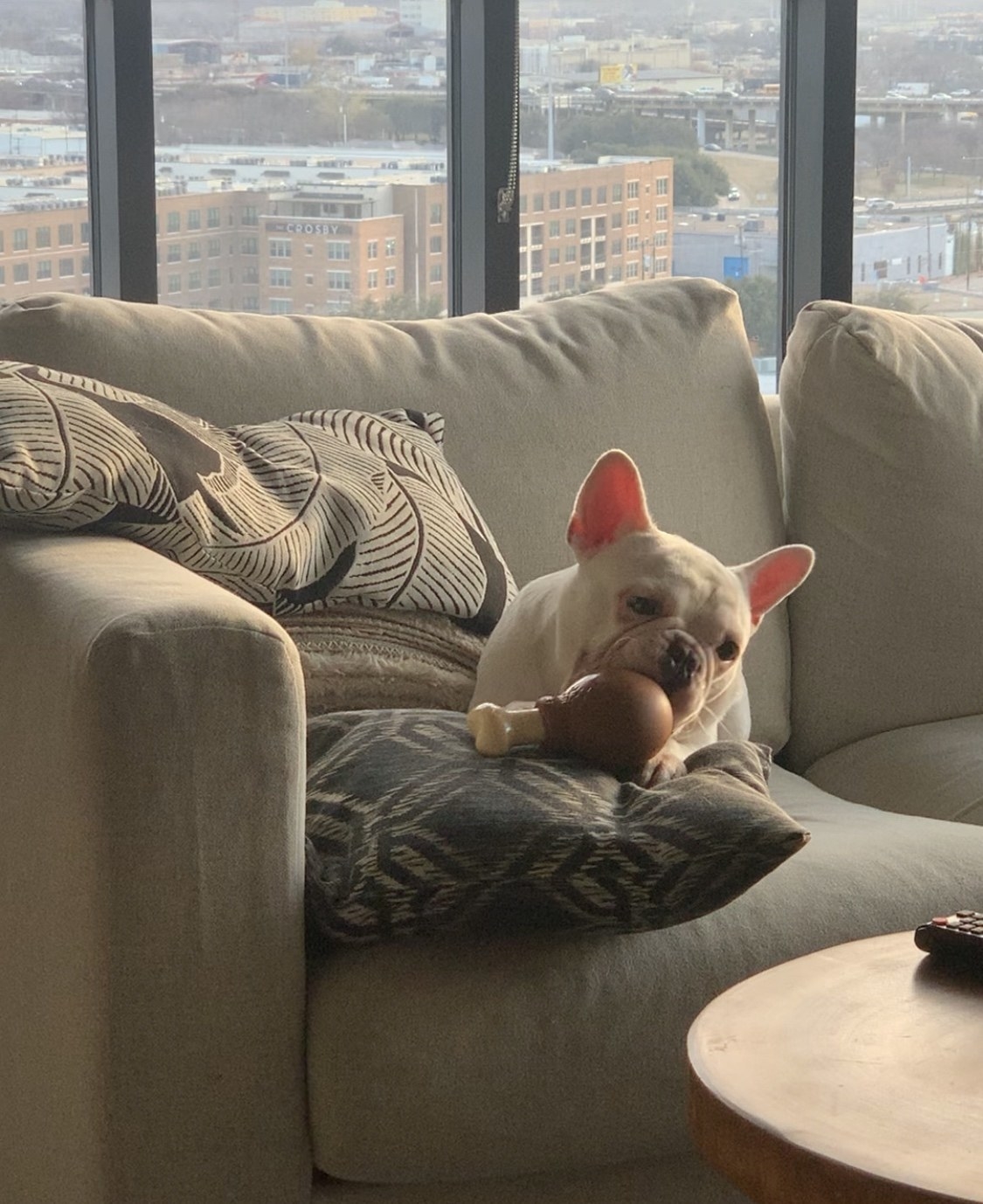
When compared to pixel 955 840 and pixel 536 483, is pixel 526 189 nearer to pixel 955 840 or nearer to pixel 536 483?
pixel 536 483

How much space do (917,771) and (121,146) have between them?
64.7 inches

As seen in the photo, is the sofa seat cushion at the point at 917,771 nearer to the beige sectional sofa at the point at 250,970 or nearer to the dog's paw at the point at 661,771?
the beige sectional sofa at the point at 250,970

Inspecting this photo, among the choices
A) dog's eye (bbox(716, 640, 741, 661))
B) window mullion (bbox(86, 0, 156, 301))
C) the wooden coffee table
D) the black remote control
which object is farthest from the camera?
window mullion (bbox(86, 0, 156, 301))

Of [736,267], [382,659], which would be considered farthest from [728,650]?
[736,267]

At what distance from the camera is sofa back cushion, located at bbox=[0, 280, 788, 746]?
Result: 6.42ft

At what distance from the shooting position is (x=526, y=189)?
3.21 meters

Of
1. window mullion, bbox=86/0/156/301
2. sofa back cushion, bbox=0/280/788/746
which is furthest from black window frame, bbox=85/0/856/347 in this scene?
sofa back cushion, bbox=0/280/788/746

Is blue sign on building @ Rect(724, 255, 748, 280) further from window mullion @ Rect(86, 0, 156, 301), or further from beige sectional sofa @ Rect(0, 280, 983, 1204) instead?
beige sectional sofa @ Rect(0, 280, 983, 1204)

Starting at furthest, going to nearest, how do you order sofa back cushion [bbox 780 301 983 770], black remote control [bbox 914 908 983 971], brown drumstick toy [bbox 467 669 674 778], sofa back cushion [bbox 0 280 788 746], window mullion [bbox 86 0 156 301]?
window mullion [bbox 86 0 156 301] → sofa back cushion [bbox 780 301 983 770] → sofa back cushion [bbox 0 280 788 746] → brown drumstick toy [bbox 467 669 674 778] → black remote control [bbox 914 908 983 971]

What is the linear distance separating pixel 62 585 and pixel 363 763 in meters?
0.30

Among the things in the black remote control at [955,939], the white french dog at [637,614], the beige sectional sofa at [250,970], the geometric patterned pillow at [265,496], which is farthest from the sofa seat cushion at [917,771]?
the black remote control at [955,939]

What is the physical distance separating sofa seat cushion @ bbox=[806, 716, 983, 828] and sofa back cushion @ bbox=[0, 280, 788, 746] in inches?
4.0

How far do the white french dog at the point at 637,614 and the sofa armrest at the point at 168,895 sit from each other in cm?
38

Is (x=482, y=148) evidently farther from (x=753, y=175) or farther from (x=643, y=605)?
(x=643, y=605)
